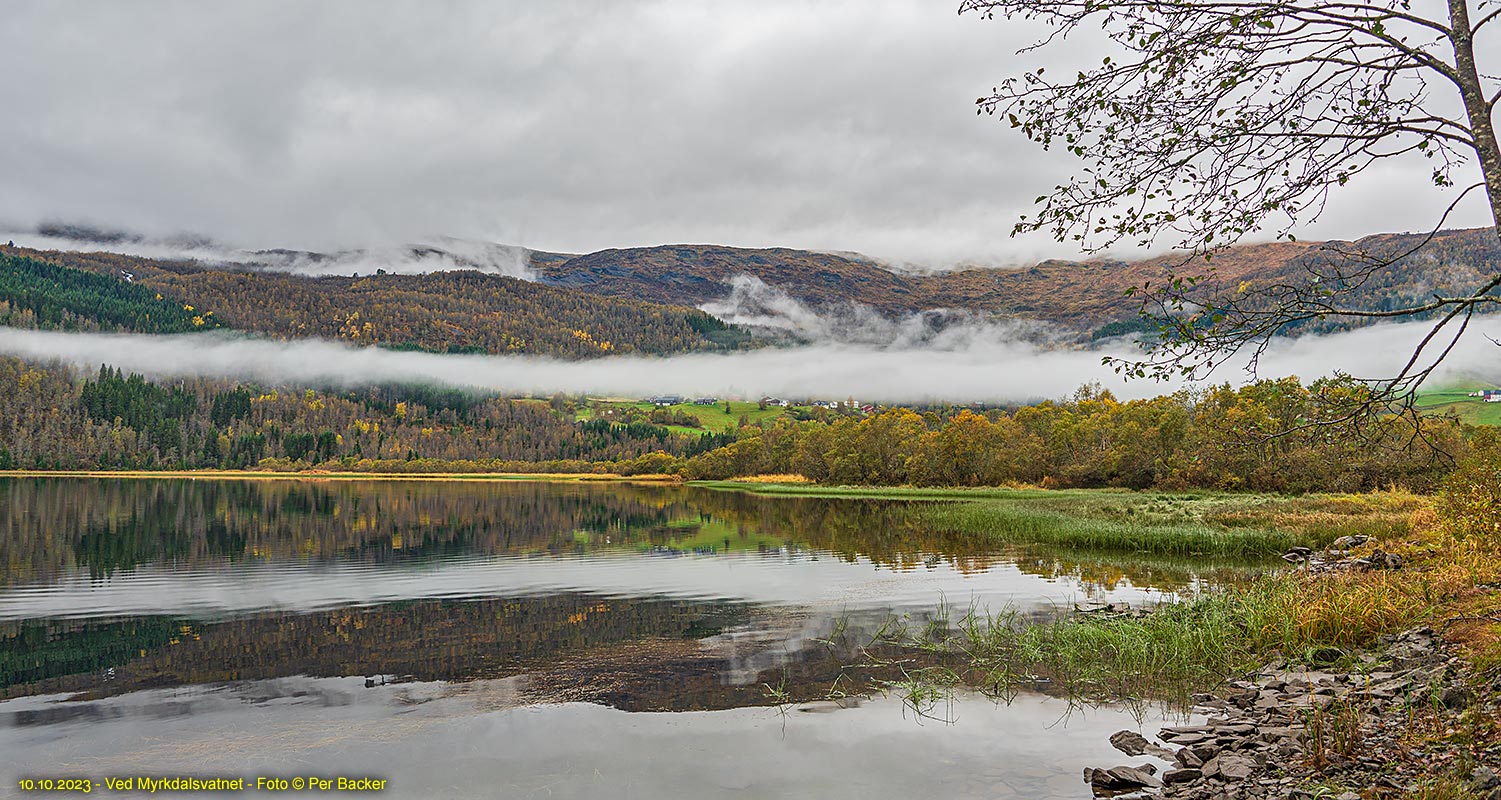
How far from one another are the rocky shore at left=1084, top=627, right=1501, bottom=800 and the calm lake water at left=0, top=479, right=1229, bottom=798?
115cm

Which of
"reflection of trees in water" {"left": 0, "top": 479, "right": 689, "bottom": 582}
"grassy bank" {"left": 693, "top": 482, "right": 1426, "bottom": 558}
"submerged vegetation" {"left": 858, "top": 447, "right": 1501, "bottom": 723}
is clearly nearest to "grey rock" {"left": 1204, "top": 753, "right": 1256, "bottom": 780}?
"submerged vegetation" {"left": 858, "top": 447, "right": 1501, "bottom": 723}

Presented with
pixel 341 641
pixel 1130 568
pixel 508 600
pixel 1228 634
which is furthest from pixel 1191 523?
pixel 341 641

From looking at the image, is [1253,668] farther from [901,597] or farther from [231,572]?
[231,572]

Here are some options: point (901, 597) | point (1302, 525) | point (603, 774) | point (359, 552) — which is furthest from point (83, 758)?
point (1302, 525)

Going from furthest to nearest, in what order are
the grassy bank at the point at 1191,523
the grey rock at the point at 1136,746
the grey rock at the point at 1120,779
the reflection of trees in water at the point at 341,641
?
the grassy bank at the point at 1191,523 → the reflection of trees in water at the point at 341,641 → the grey rock at the point at 1136,746 → the grey rock at the point at 1120,779

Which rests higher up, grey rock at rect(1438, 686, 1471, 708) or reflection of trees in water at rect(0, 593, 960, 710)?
grey rock at rect(1438, 686, 1471, 708)

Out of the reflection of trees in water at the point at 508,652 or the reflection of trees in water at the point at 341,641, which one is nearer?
the reflection of trees in water at the point at 508,652

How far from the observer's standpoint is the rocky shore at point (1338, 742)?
8.99 meters

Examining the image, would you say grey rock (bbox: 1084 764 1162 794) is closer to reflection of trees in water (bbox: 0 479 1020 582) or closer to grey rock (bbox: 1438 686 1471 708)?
grey rock (bbox: 1438 686 1471 708)

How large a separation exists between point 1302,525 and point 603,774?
45490 mm

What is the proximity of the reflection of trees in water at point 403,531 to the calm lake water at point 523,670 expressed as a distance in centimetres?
72

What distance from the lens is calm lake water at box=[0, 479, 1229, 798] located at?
1220 cm

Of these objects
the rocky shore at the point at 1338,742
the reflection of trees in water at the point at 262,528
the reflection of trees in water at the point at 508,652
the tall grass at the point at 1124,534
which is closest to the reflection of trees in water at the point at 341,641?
the reflection of trees in water at the point at 508,652

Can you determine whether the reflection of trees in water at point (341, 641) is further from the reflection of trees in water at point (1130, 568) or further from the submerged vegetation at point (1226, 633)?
the reflection of trees in water at point (1130, 568)
